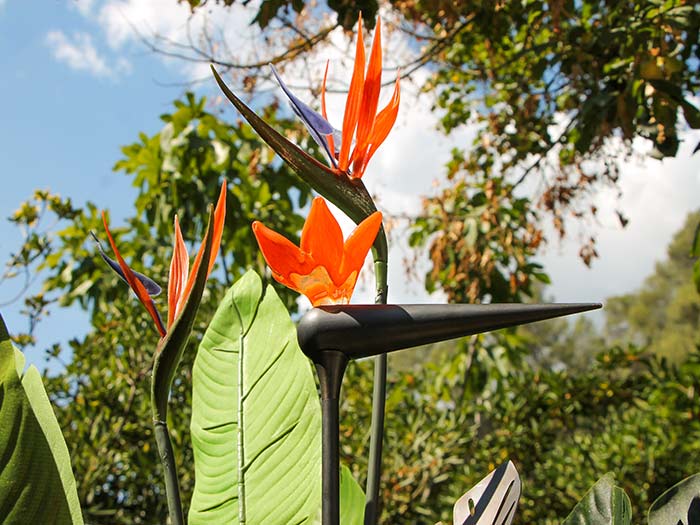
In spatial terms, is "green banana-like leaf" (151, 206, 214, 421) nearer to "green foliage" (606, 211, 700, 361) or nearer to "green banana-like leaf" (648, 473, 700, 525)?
"green banana-like leaf" (648, 473, 700, 525)

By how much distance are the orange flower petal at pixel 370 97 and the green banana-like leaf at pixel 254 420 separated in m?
0.15

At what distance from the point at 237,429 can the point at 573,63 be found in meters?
1.88

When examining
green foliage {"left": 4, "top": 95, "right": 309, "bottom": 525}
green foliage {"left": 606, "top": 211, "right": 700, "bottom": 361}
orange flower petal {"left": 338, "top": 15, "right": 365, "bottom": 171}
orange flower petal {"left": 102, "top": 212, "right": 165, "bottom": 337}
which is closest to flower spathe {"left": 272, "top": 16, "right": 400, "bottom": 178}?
orange flower petal {"left": 338, "top": 15, "right": 365, "bottom": 171}

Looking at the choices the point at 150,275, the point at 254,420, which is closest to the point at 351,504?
the point at 254,420

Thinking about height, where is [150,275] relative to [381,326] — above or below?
above

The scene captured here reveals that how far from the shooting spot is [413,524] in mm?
1940

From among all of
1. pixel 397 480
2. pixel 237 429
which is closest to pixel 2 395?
pixel 237 429

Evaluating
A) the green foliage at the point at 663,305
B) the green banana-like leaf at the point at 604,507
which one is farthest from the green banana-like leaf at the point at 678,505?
the green foliage at the point at 663,305

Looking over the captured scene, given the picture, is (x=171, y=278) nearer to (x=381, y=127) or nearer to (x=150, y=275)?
(x=381, y=127)

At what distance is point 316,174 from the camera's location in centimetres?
30

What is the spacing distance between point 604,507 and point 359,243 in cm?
19

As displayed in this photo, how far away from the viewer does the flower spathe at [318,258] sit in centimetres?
30

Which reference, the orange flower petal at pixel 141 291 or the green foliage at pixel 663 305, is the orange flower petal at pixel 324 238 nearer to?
the orange flower petal at pixel 141 291

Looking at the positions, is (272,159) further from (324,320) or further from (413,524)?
(324,320)
